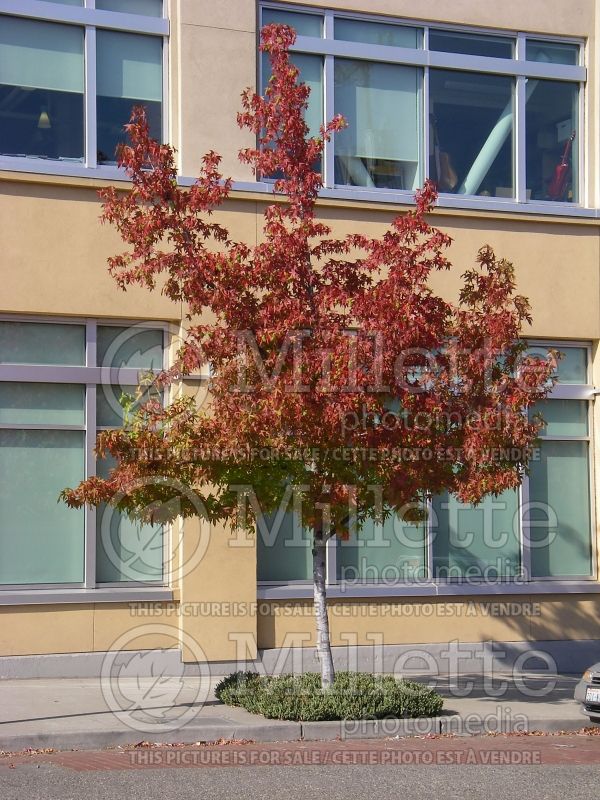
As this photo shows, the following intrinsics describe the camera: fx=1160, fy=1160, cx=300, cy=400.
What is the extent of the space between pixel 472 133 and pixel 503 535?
219 inches

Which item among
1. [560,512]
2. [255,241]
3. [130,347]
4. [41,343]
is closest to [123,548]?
[130,347]

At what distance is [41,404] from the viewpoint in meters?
13.9

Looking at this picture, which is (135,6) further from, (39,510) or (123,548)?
(123,548)

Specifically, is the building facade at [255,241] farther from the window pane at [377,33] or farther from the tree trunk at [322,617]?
the tree trunk at [322,617]

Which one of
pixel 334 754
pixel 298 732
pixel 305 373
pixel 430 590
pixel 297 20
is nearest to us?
pixel 334 754

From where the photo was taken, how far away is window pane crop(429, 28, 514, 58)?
628 inches

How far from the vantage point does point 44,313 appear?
13.8m

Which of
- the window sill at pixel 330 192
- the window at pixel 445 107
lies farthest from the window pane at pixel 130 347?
the window at pixel 445 107

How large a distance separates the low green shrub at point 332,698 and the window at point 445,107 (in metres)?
6.49

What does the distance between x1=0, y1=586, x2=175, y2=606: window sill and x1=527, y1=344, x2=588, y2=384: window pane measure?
20.2 feet

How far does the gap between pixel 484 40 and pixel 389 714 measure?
9.61 metres

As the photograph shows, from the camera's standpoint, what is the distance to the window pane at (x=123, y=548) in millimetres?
14086

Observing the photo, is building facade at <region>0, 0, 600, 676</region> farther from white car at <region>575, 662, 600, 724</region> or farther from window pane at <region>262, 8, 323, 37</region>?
white car at <region>575, 662, 600, 724</region>

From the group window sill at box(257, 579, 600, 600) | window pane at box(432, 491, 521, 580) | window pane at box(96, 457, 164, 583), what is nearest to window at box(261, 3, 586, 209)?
window pane at box(432, 491, 521, 580)
